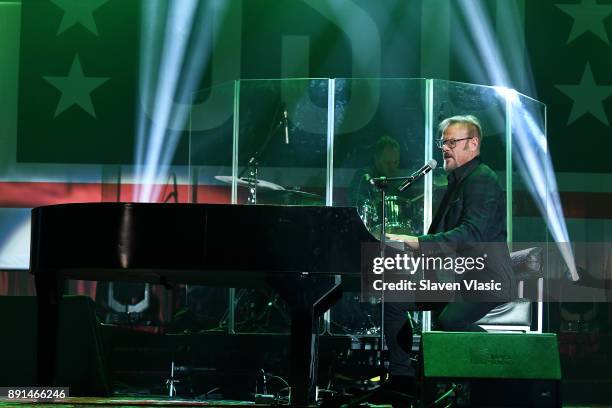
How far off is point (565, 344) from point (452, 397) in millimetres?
3727

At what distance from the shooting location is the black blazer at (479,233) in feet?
12.5

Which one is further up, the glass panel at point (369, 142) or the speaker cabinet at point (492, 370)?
the glass panel at point (369, 142)

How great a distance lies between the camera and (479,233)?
3816mm

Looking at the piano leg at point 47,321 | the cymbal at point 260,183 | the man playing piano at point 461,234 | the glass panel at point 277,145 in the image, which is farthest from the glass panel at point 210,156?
the man playing piano at point 461,234

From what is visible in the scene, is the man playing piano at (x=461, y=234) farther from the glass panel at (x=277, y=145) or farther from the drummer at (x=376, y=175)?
the glass panel at (x=277, y=145)

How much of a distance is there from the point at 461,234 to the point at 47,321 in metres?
1.86

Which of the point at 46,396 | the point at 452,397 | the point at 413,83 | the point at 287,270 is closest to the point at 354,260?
the point at 287,270

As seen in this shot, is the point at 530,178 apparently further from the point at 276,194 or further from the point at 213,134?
the point at 213,134

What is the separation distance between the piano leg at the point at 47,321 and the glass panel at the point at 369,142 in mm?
2520

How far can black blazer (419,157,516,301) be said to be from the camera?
3807mm

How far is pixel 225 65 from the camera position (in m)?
7.19

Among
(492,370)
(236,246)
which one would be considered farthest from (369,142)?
(492,370)

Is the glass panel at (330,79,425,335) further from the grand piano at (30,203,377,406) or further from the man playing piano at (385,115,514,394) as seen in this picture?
the grand piano at (30,203,377,406)

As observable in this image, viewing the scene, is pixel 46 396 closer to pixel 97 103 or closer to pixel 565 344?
pixel 97 103
